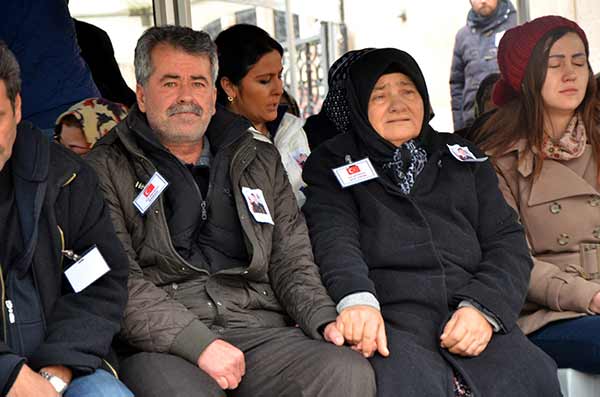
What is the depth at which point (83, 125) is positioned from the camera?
3.50 m

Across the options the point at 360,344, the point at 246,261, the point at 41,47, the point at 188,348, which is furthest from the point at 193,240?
the point at 41,47

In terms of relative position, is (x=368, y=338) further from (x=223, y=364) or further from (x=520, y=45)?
(x=520, y=45)

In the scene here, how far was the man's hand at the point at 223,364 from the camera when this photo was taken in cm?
284

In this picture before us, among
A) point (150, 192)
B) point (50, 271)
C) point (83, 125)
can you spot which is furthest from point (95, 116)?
point (50, 271)

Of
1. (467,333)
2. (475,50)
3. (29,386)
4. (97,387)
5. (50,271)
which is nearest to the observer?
(29,386)

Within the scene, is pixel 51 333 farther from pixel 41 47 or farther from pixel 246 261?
pixel 41 47

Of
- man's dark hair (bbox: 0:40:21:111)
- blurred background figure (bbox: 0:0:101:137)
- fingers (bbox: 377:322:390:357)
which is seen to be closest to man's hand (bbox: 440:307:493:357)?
fingers (bbox: 377:322:390:357)

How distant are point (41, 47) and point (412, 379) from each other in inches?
73.6

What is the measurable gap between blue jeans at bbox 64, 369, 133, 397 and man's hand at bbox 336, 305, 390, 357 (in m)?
0.67

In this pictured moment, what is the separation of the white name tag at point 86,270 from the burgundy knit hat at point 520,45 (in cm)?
185

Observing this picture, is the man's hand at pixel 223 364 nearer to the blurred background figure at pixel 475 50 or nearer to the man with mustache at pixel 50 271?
the man with mustache at pixel 50 271

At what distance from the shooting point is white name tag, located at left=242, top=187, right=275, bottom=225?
10.4 feet

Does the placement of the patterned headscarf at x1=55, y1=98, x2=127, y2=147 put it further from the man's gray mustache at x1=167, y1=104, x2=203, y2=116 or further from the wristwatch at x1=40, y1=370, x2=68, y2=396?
the wristwatch at x1=40, y1=370, x2=68, y2=396

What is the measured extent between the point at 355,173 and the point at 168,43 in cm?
73
